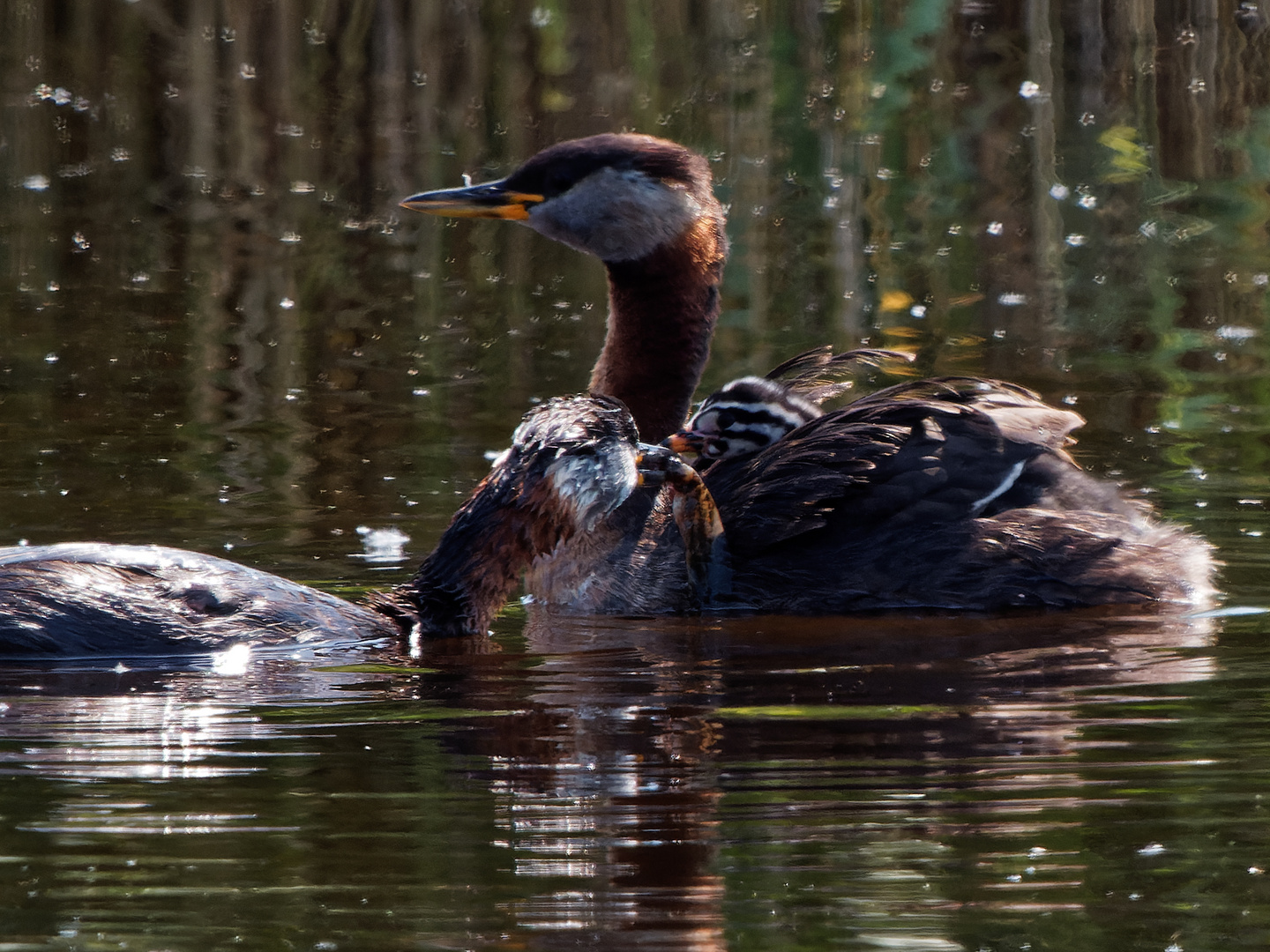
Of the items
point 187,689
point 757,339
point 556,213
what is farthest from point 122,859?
point 757,339

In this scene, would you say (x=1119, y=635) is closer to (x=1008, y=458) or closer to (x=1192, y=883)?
(x=1008, y=458)

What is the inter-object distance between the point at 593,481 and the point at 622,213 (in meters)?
1.95

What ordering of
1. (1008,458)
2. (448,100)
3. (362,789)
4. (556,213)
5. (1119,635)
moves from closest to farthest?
(362,789) → (1119,635) → (1008,458) → (556,213) → (448,100)

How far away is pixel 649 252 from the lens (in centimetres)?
745

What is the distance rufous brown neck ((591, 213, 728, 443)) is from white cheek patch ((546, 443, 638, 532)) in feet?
4.82

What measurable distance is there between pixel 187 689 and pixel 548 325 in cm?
564

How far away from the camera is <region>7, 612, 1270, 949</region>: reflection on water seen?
11.5 feet

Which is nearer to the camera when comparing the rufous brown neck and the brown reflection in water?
the brown reflection in water

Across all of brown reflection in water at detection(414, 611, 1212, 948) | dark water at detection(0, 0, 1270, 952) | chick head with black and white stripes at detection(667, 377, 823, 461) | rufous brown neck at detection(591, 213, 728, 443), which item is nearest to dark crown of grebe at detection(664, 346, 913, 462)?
chick head with black and white stripes at detection(667, 377, 823, 461)

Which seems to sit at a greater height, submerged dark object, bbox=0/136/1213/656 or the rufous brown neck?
the rufous brown neck

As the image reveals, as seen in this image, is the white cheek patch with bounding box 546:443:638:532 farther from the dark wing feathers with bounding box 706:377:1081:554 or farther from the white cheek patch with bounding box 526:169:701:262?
the white cheek patch with bounding box 526:169:701:262

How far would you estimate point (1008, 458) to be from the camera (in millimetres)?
6199

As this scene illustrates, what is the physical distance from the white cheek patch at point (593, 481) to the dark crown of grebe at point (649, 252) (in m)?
1.47

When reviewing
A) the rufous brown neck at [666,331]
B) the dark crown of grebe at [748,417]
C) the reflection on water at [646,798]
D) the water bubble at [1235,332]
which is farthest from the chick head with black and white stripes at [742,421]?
the water bubble at [1235,332]
